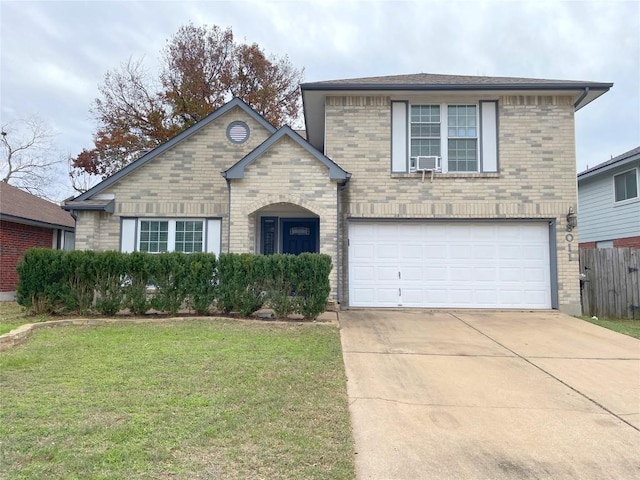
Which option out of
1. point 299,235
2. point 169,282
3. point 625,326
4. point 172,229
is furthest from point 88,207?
point 625,326

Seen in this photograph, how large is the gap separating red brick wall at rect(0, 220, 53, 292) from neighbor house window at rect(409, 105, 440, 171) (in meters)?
13.6

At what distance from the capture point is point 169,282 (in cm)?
897

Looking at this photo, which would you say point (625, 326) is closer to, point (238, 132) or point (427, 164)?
point (427, 164)

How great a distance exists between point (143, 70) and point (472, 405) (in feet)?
90.5

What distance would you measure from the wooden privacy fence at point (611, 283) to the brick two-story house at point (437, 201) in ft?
2.13

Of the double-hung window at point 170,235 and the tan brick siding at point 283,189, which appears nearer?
the tan brick siding at point 283,189

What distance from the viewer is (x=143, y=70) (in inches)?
1014

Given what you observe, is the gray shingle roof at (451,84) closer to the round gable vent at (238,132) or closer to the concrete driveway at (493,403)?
the round gable vent at (238,132)

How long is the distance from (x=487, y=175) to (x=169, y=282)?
28.0 ft

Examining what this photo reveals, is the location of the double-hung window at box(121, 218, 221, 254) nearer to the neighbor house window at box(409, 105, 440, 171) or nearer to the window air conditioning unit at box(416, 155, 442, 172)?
the window air conditioning unit at box(416, 155, 442, 172)

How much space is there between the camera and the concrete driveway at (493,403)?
10.8 feet

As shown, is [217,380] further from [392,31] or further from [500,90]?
[392,31]

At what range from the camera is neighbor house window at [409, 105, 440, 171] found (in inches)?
452

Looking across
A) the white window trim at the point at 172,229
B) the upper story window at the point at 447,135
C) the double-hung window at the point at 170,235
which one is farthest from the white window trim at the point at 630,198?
the white window trim at the point at 172,229
